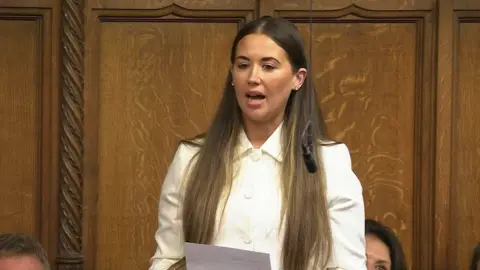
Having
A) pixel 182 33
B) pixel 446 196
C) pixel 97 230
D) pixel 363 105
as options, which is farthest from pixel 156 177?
pixel 446 196

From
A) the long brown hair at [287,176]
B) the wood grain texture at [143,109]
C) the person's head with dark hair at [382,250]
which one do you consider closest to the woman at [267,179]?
the long brown hair at [287,176]

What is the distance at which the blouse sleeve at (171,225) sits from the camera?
2404 mm

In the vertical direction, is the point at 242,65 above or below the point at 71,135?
above

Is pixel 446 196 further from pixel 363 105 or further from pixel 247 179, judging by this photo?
pixel 247 179

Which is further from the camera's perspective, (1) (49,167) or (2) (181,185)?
→ (1) (49,167)

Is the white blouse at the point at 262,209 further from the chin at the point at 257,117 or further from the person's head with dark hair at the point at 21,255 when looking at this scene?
the person's head with dark hair at the point at 21,255

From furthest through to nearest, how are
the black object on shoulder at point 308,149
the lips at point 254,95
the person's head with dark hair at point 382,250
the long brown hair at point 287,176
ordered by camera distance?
the person's head with dark hair at point 382,250, the lips at point 254,95, the long brown hair at point 287,176, the black object on shoulder at point 308,149

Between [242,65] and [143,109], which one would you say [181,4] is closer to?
[143,109]

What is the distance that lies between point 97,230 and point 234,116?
121cm

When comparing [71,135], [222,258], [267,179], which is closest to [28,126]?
[71,135]

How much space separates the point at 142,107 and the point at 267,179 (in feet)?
4.08

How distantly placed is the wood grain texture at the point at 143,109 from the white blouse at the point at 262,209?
1.10 metres

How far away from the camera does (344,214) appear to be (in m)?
2.36

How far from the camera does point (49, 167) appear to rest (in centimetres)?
353
